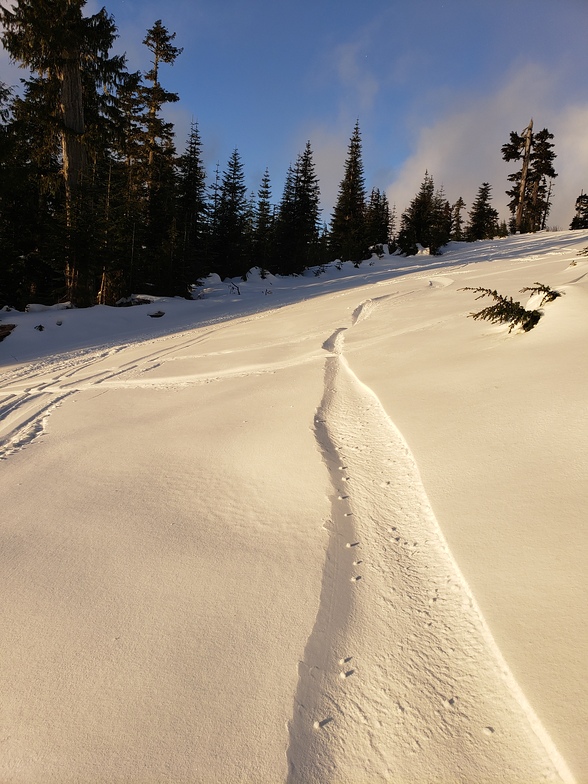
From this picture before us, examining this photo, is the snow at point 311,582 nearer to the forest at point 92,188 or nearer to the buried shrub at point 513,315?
the buried shrub at point 513,315

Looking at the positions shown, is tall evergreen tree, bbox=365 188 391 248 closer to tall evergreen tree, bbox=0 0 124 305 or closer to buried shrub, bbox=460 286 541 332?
tall evergreen tree, bbox=0 0 124 305

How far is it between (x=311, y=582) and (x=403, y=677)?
632mm

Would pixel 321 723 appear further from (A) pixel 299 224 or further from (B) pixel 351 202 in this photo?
(B) pixel 351 202

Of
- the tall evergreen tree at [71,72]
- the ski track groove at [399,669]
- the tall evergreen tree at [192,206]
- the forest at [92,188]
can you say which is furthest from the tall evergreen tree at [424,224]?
the ski track groove at [399,669]

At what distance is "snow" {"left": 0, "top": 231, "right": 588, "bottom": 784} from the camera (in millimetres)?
1459

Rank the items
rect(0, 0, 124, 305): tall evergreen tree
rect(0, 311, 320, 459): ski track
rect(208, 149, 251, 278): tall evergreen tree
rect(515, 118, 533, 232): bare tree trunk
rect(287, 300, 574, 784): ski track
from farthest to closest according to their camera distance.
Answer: rect(515, 118, 533, 232): bare tree trunk < rect(208, 149, 251, 278): tall evergreen tree < rect(0, 0, 124, 305): tall evergreen tree < rect(0, 311, 320, 459): ski track < rect(287, 300, 574, 784): ski track

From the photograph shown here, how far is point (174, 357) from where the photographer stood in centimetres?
785

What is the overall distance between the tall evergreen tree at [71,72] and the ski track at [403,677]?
1431 centimetres

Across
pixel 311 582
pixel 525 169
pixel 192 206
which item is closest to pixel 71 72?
pixel 192 206

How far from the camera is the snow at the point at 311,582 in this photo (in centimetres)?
146

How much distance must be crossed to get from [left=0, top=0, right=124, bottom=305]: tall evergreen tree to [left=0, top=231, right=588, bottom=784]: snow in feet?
35.1

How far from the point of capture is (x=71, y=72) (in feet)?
43.6

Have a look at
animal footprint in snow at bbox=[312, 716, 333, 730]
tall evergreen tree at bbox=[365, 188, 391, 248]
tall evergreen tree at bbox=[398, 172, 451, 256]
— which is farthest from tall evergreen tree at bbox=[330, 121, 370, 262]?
animal footprint in snow at bbox=[312, 716, 333, 730]

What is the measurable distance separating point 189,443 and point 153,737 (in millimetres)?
2605
